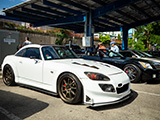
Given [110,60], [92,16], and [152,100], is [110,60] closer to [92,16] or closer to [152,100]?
[152,100]

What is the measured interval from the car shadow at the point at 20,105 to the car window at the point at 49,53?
3.60 ft

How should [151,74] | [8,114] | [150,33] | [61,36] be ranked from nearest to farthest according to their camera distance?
[8,114] < [151,74] < [150,33] < [61,36]

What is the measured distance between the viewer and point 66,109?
9.32 ft

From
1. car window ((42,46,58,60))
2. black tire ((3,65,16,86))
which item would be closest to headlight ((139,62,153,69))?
car window ((42,46,58,60))

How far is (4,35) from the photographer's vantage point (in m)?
7.47

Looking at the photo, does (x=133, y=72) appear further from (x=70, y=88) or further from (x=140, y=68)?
(x=70, y=88)

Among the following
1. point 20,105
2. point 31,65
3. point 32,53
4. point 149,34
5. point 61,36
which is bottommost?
point 20,105

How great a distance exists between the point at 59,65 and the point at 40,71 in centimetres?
60

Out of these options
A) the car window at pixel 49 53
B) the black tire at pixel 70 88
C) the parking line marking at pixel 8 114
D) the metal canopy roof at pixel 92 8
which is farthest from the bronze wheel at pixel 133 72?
the metal canopy roof at pixel 92 8

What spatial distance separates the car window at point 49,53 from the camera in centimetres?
379

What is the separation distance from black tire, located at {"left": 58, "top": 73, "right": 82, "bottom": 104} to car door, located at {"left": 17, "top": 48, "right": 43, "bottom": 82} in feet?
2.44

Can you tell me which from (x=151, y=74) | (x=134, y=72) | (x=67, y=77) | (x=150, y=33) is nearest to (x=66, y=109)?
(x=67, y=77)

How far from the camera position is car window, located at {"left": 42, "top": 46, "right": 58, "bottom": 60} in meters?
3.79

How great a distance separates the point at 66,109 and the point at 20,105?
99 centimetres
